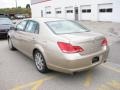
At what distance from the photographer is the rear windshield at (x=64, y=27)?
5121mm

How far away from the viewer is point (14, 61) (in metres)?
6.63

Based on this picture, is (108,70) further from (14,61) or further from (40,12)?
(40,12)

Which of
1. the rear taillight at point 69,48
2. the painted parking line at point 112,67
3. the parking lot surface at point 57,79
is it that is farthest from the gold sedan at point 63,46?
the painted parking line at point 112,67

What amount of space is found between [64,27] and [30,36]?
107 cm

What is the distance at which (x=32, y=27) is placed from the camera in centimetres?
582

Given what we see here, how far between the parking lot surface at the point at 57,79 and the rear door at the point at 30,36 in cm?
57

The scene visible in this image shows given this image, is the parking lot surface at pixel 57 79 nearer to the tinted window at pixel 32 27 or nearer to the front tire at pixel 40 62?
the front tire at pixel 40 62

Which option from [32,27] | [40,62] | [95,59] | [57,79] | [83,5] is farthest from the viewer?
[83,5]

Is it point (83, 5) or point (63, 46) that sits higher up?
point (83, 5)

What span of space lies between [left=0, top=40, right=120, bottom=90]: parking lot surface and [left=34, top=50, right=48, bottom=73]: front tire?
136 mm

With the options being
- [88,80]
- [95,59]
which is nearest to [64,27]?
[95,59]

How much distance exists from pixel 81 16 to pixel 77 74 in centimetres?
2536

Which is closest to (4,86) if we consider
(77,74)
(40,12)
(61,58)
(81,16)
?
(61,58)

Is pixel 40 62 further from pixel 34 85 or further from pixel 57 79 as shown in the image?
pixel 34 85
